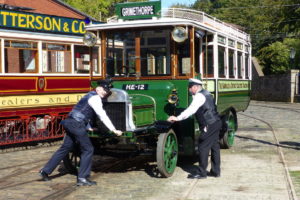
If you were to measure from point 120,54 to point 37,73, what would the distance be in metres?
4.46

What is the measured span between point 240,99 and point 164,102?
181 inches

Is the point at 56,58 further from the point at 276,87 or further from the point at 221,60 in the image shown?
the point at 276,87

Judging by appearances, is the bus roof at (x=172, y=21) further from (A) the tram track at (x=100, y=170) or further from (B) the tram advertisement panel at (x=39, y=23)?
(B) the tram advertisement panel at (x=39, y=23)

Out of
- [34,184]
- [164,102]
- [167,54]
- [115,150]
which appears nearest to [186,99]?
[164,102]

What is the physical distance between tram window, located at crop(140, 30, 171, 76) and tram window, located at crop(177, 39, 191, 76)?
0.22m

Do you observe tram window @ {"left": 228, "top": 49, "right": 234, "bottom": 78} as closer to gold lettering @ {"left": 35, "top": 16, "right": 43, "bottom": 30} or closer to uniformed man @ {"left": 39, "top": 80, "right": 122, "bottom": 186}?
uniformed man @ {"left": 39, "top": 80, "right": 122, "bottom": 186}

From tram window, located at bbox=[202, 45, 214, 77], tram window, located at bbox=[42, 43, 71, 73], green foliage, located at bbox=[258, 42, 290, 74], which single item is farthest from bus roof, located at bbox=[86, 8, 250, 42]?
green foliage, located at bbox=[258, 42, 290, 74]

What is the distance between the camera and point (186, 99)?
916 centimetres

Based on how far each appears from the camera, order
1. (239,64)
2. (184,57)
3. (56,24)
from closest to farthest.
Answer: (184,57)
(239,64)
(56,24)

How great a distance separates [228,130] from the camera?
12.2 meters

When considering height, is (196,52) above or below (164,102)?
above

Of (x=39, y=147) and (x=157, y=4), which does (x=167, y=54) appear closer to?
(x=157, y=4)

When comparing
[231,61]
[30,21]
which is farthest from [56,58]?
[231,61]

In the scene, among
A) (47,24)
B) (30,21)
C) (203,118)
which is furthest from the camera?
(47,24)
